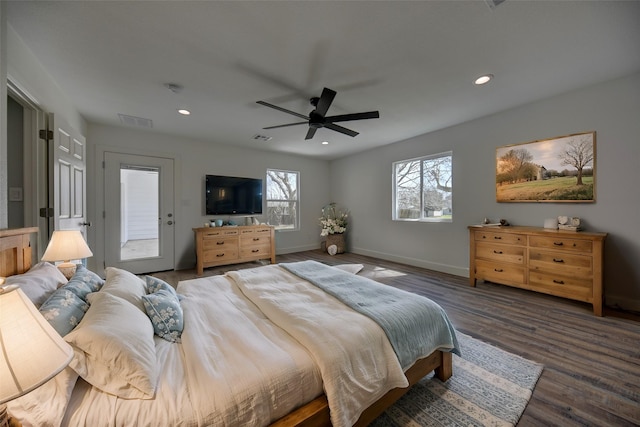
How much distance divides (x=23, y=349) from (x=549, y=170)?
4677mm

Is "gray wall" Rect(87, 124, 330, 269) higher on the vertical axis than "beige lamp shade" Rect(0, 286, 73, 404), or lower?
higher

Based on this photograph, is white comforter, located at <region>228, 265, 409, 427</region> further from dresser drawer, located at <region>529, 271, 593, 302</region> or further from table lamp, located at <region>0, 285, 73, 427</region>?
dresser drawer, located at <region>529, 271, 593, 302</region>

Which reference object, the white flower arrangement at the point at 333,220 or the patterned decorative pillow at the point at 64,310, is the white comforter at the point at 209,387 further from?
the white flower arrangement at the point at 333,220

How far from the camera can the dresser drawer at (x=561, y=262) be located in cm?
268

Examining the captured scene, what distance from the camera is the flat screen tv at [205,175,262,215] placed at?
16.3ft

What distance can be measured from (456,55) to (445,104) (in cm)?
114

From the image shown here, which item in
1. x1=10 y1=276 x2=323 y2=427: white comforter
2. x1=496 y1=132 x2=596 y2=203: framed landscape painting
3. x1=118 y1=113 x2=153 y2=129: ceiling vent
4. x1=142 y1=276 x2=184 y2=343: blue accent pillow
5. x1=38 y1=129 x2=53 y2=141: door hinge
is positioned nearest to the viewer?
x1=10 y1=276 x2=323 y2=427: white comforter

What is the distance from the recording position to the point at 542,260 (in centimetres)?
297

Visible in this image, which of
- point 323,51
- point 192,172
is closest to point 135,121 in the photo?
point 192,172

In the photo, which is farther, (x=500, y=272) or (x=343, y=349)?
(x=500, y=272)

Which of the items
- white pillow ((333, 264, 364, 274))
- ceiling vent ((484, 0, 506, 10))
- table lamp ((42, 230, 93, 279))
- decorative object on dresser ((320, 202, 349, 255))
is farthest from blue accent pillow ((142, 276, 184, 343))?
decorative object on dresser ((320, 202, 349, 255))

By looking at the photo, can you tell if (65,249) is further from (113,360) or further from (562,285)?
(562,285)

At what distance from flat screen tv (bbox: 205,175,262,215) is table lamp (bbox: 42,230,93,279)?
305 centimetres

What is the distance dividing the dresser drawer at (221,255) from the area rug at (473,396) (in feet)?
12.5
